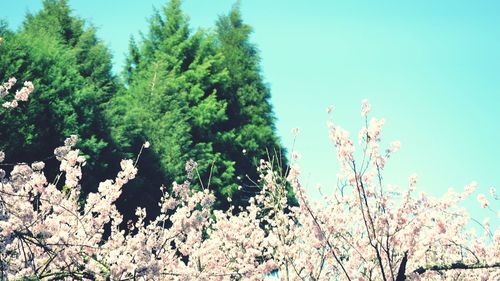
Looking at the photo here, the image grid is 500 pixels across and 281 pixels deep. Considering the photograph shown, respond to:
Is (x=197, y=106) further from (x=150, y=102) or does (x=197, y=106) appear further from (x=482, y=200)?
(x=482, y=200)

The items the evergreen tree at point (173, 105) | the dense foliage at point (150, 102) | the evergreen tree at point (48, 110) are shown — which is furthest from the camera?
the evergreen tree at point (173, 105)

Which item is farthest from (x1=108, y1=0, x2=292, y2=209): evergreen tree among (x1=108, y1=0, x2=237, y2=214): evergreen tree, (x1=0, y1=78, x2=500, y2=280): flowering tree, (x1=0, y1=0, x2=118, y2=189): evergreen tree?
(x1=0, y1=78, x2=500, y2=280): flowering tree

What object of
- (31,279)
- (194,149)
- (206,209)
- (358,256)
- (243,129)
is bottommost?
(31,279)

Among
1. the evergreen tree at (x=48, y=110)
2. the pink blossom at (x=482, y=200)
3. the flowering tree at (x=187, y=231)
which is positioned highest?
the evergreen tree at (x=48, y=110)

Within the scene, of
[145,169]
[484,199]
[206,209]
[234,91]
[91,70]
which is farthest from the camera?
[234,91]

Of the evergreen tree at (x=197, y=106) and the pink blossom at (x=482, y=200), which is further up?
the evergreen tree at (x=197, y=106)

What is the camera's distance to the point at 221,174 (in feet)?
59.3

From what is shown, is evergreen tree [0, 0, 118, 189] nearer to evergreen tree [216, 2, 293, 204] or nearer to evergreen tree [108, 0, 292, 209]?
evergreen tree [108, 0, 292, 209]

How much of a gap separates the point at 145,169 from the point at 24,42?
4.43m

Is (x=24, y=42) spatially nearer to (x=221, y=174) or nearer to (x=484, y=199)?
(x=221, y=174)

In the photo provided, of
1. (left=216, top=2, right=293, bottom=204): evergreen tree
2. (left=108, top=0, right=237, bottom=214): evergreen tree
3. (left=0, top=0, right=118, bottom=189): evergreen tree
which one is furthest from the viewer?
(left=216, top=2, right=293, bottom=204): evergreen tree

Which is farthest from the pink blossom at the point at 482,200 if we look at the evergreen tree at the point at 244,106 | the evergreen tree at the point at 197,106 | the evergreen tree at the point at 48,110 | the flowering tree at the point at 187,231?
the evergreen tree at the point at 244,106

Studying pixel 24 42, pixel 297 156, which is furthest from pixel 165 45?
pixel 297 156

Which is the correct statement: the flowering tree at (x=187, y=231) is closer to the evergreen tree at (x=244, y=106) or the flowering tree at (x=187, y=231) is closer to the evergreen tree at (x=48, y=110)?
the evergreen tree at (x=48, y=110)
